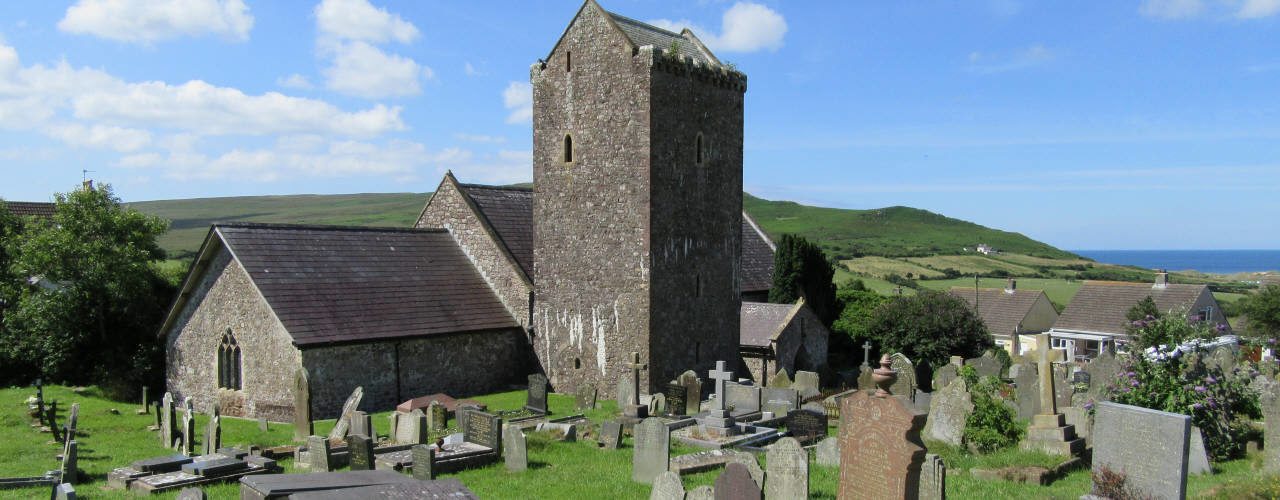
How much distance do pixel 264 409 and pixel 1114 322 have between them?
44.9 m

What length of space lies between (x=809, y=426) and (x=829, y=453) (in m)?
3.00

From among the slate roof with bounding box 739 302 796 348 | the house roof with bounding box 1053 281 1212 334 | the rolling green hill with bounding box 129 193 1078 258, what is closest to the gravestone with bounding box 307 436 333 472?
the slate roof with bounding box 739 302 796 348

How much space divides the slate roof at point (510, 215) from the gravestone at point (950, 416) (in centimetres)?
1310

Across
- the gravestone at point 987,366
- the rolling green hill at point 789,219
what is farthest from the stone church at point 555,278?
the rolling green hill at point 789,219

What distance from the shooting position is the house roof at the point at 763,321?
28266mm

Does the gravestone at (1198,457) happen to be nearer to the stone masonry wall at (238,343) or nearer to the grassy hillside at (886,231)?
the stone masonry wall at (238,343)

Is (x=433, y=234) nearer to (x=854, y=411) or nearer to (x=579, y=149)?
(x=579, y=149)

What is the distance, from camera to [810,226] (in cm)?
16088

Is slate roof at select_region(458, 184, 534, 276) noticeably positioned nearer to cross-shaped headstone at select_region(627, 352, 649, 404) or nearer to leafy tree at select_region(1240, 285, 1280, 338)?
cross-shaped headstone at select_region(627, 352, 649, 404)

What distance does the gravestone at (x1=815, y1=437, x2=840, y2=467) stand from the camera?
44.7ft

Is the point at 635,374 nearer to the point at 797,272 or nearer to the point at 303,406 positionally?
the point at 303,406

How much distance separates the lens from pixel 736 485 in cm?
945

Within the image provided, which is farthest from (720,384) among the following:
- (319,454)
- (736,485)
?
(736,485)

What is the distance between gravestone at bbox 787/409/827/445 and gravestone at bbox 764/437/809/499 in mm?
6227
